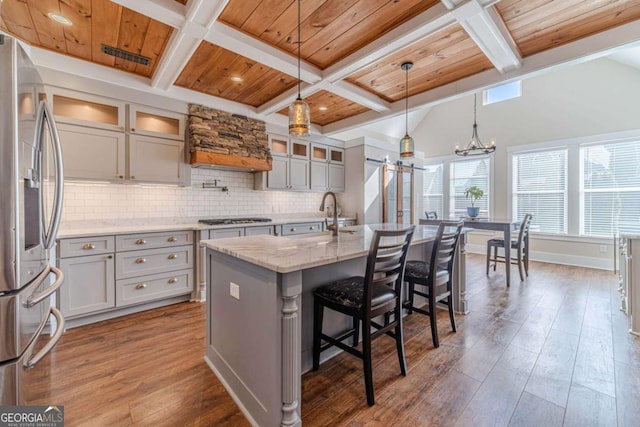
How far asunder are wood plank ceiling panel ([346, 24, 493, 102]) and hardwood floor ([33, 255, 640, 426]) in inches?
108

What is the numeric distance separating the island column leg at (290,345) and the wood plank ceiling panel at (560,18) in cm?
262

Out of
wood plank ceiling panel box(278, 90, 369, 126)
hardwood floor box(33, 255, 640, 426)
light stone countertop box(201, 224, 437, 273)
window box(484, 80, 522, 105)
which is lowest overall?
hardwood floor box(33, 255, 640, 426)

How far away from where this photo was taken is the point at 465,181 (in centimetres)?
684

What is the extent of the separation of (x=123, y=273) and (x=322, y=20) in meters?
3.11

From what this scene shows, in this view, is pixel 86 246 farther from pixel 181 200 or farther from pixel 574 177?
pixel 574 177

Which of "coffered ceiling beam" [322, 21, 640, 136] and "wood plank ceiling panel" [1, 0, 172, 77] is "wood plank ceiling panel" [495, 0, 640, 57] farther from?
"wood plank ceiling panel" [1, 0, 172, 77]

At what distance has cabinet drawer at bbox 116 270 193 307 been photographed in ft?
9.66

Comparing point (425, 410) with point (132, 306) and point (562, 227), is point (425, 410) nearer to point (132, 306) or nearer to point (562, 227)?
point (132, 306)

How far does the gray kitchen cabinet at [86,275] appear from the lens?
8.59 ft

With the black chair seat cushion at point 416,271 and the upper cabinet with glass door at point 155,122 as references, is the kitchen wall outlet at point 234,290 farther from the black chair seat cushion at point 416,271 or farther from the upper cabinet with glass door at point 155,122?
the upper cabinet with glass door at point 155,122

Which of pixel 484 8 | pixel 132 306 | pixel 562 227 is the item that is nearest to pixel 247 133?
pixel 132 306

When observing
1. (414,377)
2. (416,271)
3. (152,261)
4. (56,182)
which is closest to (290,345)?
(414,377)

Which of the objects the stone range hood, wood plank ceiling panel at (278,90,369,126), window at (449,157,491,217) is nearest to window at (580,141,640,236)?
window at (449,157,491,217)

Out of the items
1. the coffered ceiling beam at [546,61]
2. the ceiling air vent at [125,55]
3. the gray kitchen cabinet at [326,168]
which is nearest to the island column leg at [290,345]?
the ceiling air vent at [125,55]
